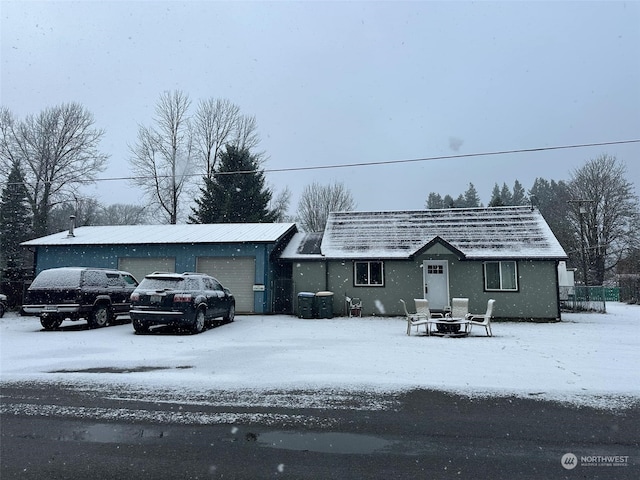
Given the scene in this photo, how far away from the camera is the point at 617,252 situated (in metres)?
38.9

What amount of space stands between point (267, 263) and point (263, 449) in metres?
15.5

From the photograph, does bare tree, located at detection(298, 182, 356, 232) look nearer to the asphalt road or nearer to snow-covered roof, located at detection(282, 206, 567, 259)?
snow-covered roof, located at detection(282, 206, 567, 259)

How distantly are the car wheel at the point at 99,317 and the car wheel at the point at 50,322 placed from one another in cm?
92

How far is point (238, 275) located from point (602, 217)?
37.0 metres

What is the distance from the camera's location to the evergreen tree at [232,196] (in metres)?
34.6

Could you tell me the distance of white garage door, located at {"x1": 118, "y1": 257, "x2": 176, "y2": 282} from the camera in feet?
66.8

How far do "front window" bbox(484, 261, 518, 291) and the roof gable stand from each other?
565 millimetres

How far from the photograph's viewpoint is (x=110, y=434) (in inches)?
170

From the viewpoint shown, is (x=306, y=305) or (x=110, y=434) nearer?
(x=110, y=434)

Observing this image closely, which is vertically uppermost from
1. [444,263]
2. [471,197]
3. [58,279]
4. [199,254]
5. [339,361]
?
[471,197]

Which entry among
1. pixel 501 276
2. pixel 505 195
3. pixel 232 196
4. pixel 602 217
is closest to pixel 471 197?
pixel 505 195

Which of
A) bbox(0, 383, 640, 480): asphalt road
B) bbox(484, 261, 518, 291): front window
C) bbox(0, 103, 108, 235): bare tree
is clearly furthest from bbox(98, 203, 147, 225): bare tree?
bbox(0, 383, 640, 480): asphalt road

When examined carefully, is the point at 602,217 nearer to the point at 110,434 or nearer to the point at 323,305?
the point at 323,305

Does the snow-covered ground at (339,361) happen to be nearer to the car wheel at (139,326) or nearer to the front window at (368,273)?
the car wheel at (139,326)
